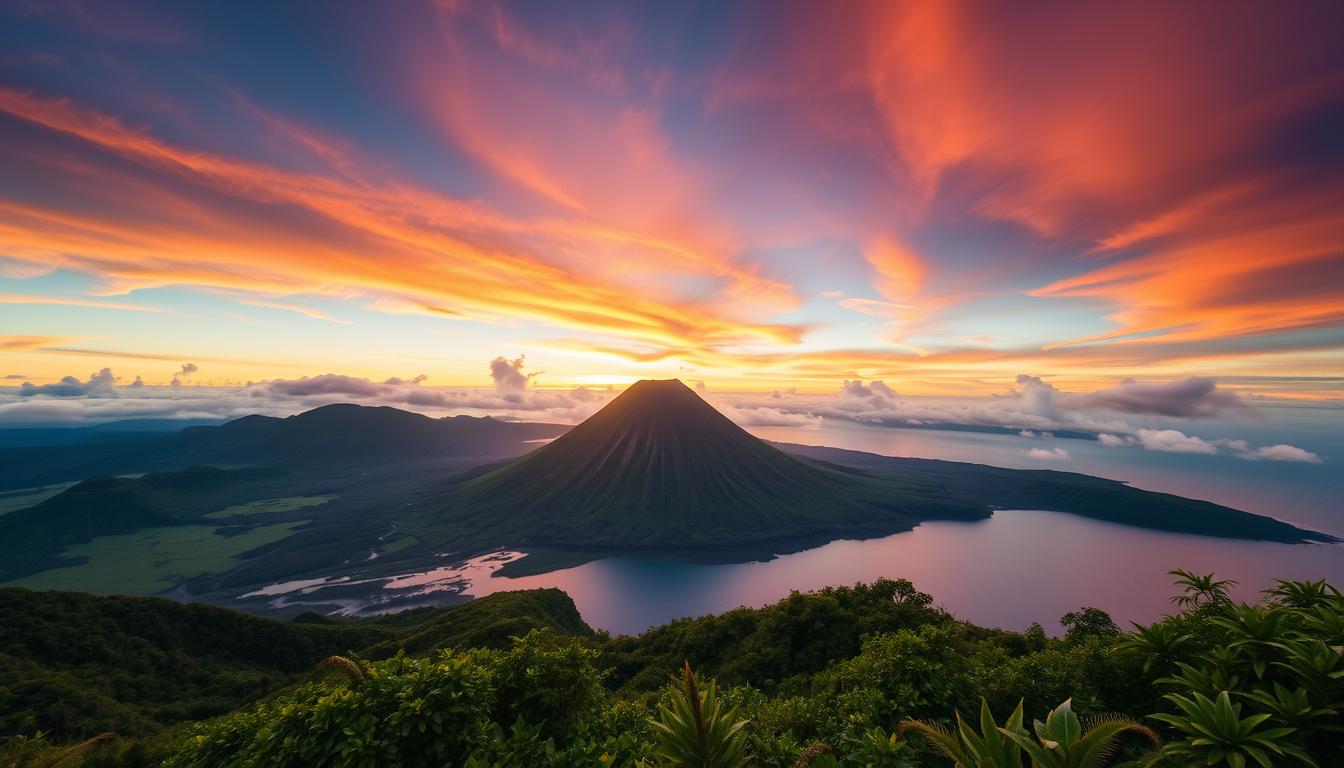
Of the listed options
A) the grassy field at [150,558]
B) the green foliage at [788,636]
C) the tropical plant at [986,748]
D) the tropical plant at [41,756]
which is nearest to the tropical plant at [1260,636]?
the tropical plant at [986,748]

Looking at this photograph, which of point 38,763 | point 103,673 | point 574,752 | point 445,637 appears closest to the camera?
point 574,752

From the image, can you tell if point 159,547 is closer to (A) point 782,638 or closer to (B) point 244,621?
(B) point 244,621

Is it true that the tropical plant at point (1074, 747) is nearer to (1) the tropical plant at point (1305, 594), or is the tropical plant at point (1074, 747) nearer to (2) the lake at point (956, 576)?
Answer: (1) the tropical plant at point (1305, 594)

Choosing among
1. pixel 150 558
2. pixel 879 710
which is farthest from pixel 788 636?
pixel 150 558

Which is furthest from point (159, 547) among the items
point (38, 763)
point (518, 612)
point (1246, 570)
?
point (1246, 570)

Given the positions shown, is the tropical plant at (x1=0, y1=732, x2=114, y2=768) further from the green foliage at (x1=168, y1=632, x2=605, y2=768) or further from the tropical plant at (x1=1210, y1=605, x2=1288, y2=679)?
the tropical plant at (x1=1210, y1=605, x2=1288, y2=679)


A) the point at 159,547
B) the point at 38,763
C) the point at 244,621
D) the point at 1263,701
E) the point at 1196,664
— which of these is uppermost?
the point at 1263,701

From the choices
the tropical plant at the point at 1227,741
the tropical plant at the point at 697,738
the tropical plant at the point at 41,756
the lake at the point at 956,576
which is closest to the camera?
the tropical plant at the point at 697,738
